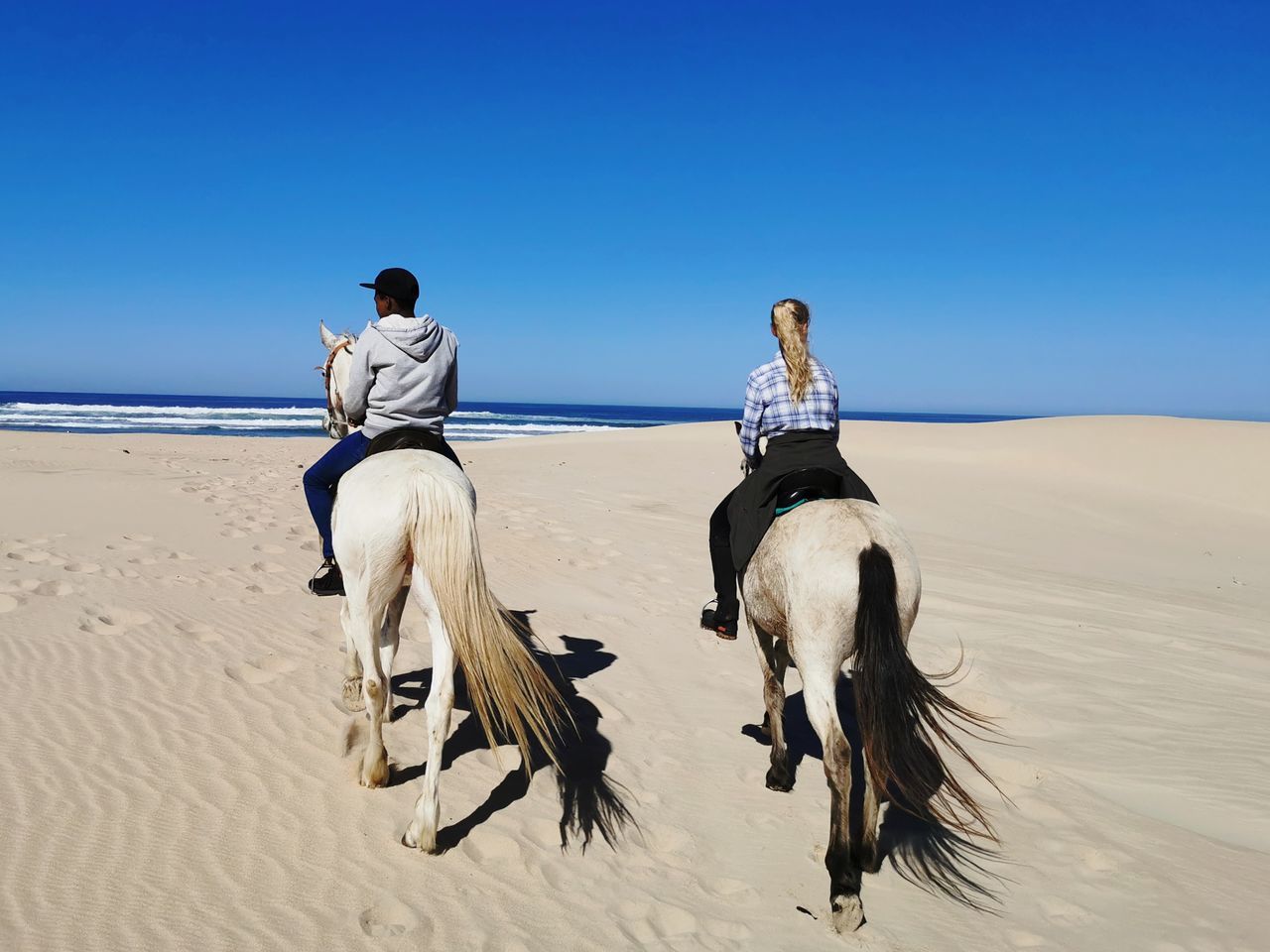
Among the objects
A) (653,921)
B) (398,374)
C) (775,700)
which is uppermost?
(398,374)

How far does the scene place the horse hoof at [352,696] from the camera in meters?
5.03

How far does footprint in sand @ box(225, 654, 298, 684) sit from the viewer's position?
5.25 m

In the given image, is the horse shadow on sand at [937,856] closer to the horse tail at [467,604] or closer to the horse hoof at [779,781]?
the horse hoof at [779,781]

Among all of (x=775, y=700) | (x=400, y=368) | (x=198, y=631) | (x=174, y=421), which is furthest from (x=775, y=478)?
(x=174, y=421)

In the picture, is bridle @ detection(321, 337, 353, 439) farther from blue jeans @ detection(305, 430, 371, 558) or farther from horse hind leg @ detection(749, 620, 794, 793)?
horse hind leg @ detection(749, 620, 794, 793)

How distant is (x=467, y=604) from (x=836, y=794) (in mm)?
1946

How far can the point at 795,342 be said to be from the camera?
179 inches

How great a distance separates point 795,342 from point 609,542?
679 centimetres

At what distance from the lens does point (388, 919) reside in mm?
3158

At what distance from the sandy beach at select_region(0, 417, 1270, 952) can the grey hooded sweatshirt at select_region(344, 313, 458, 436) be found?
188 cm

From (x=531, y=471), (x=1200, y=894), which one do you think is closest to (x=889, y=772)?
(x=1200, y=894)

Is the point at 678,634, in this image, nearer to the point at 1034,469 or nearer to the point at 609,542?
the point at 609,542

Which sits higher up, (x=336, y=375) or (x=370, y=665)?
(x=336, y=375)

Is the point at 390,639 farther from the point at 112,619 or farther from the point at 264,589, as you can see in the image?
the point at 264,589
